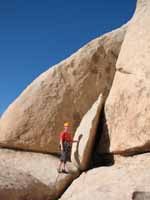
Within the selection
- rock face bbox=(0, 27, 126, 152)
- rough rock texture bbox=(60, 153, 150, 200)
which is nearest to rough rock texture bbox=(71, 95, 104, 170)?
rough rock texture bbox=(60, 153, 150, 200)

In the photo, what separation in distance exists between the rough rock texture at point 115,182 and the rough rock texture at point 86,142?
63cm

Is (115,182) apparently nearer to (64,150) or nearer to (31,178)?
(31,178)

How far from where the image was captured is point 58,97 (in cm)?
1478

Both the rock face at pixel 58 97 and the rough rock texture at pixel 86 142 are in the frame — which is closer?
the rough rock texture at pixel 86 142

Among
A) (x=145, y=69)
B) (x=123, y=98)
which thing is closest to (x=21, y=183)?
(x=123, y=98)

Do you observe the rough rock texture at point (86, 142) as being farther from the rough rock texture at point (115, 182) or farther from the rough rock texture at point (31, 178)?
the rough rock texture at point (115, 182)

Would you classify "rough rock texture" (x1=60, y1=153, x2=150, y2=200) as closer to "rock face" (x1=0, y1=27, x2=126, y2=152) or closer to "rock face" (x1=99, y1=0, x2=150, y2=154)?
"rock face" (x1=99, y1=0, x2=150, y2=154)

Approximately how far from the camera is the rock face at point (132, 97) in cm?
1100

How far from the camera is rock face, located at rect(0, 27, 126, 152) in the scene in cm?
1430

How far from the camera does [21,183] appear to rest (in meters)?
10.4

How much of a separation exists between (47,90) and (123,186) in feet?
20.4

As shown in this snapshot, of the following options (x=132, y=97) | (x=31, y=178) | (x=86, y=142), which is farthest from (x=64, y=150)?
(x=132, y=97)

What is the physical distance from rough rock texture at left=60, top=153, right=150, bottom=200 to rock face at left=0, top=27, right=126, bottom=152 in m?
3.31

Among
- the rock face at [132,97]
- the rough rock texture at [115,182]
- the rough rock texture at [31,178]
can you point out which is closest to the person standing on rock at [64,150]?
the rough rock texture at [31,178]
